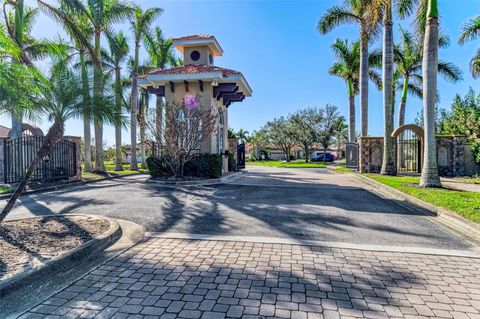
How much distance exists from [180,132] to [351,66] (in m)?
19.0

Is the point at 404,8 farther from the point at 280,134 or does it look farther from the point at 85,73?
the point at 280,134

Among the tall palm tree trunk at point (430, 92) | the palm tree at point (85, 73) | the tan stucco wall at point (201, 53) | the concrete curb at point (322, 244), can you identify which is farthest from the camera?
the tan stucco wall at point (201, 53)

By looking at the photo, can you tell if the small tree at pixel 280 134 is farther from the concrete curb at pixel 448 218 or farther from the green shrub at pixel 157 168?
the concrete curb at pixel 448 218

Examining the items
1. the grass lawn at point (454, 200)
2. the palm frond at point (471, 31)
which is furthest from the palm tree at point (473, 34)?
the grass lawn at point (454, 200)

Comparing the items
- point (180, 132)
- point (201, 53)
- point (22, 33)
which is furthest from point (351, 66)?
point (22, 33)

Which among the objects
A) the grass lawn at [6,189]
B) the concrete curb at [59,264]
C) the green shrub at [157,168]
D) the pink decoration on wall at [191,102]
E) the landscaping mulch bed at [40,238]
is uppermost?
the pink decoration on wall at [191,102]

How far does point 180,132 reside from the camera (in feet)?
41.3

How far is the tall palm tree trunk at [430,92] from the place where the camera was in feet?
34.0

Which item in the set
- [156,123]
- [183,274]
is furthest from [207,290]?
[156,123]

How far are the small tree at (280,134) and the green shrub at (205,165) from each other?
3117cm

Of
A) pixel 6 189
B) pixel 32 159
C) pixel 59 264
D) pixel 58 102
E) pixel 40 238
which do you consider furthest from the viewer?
pixel 32 159

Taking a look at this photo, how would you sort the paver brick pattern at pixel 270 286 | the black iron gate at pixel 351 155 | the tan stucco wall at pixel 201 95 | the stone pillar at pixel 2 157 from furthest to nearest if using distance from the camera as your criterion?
the black iron gate at pixel 351 155 < the tan stucco wall at pixel 201 95 < the stone pillar at pixel 2 157 < the paver brick pattern at pixel 270 286

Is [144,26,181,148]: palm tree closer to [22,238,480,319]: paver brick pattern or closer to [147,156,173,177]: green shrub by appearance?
[147,156,173,177]: green shrub

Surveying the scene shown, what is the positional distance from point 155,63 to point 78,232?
70.0 ft
